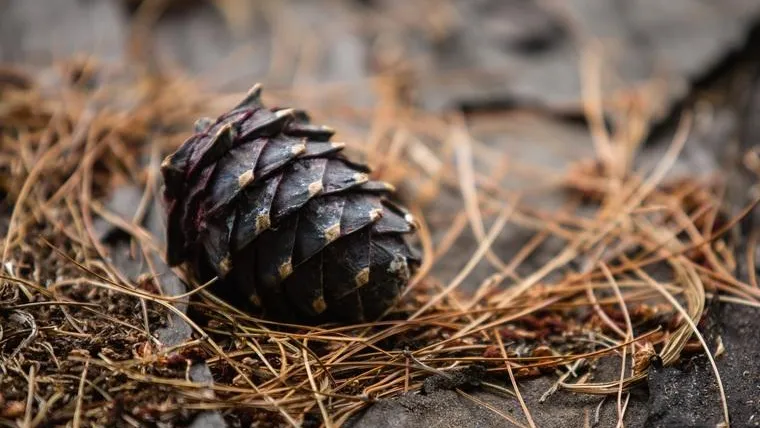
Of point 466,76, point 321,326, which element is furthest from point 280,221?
point 466,76

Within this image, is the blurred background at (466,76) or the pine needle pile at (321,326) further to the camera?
the blurred background at (466,76)

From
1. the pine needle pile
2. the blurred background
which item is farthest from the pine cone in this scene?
the blurred background

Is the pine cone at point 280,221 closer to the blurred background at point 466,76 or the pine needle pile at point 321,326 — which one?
the pine needle pile at point 321,326

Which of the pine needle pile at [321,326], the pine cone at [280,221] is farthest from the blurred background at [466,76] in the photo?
the pine cone at [280,221]

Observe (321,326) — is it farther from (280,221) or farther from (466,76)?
(466,76)

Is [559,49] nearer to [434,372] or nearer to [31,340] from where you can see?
[434,372]

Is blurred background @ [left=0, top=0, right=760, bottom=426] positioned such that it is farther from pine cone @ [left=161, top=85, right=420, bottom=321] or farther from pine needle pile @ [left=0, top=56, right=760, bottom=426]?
pine cone @ [left=161, top=85, right=420, bottom=321]
